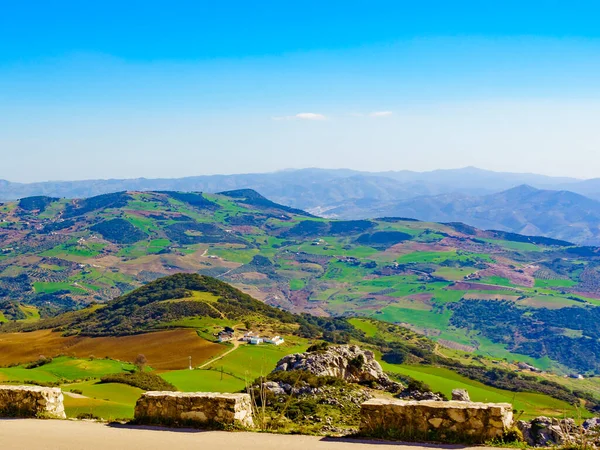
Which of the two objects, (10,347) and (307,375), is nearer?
(307,375)

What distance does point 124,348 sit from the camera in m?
88.9

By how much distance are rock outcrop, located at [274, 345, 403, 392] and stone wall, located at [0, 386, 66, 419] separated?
95.0 feet

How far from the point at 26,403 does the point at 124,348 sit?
79.0 m

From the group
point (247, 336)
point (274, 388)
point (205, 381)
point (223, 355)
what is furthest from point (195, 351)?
point (274, 388)

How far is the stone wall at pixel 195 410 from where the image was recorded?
1264 cm

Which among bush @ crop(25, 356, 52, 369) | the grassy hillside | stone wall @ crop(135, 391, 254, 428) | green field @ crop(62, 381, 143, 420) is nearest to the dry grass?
the grassy hillside

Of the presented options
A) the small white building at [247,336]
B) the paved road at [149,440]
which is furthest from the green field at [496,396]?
the paved road at [149,440]

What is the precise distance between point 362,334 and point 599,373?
87.1m

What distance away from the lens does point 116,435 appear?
12.2 metres

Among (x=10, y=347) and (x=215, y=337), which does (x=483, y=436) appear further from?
(x=10, y=347)

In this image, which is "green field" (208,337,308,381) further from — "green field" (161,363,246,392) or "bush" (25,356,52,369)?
"bush" (25,356,52,369)

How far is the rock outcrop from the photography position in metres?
43.5

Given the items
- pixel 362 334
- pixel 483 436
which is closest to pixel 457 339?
pixel 362 334

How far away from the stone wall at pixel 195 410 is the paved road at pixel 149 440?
0.37 meters
